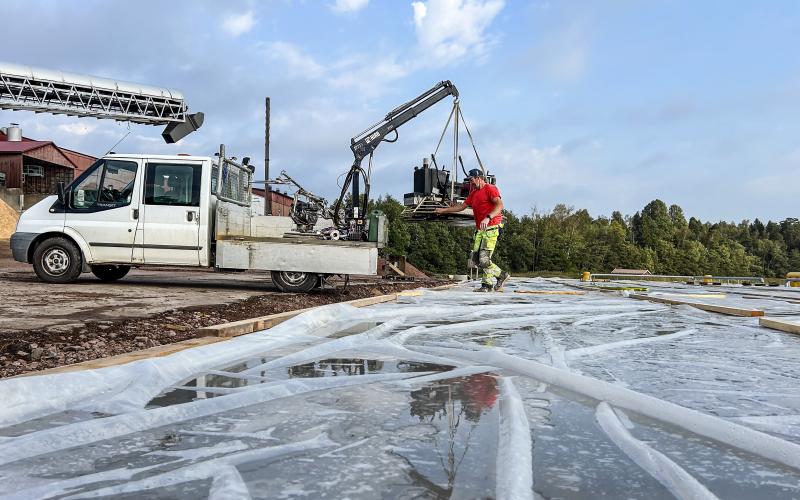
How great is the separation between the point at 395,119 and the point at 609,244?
205 feet

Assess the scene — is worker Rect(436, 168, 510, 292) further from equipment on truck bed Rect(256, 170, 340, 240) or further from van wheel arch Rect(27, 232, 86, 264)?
van wheel arch Rect(27, 232, 86, 264)

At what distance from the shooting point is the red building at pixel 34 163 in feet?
106

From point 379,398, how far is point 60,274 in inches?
305

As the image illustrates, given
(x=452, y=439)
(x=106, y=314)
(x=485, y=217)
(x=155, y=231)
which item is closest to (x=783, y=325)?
(x=452, y=439)

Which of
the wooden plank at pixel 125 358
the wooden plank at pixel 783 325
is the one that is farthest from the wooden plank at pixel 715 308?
the wooden plank at pixel 125 358

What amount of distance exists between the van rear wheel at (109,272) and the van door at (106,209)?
3.32 feet

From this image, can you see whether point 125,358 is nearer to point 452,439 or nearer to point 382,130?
point 452,439

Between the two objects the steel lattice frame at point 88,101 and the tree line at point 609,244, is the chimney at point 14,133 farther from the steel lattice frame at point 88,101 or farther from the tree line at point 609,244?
the tree line at point 609,244

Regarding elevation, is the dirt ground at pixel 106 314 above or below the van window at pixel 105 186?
below

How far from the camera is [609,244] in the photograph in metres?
70.2

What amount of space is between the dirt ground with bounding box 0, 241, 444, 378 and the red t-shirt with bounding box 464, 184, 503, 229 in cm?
242

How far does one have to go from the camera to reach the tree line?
5766cm

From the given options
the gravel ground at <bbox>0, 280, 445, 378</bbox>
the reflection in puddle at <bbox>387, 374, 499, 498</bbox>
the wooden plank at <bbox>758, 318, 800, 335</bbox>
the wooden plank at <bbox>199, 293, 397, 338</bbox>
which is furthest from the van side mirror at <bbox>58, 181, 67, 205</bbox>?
the wooden plank at <bbox>758, 318, 800, 335</bbox>

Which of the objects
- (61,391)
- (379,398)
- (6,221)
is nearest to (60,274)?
(61,391)
